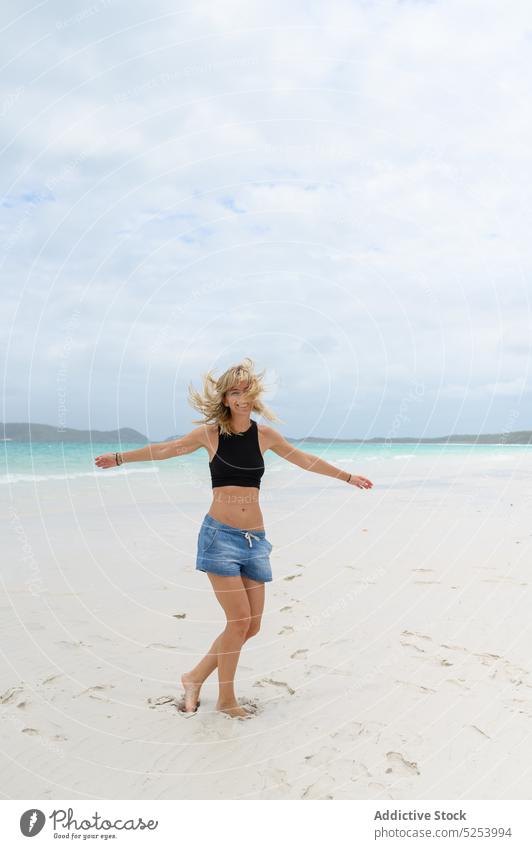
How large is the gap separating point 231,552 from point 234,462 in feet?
2.36

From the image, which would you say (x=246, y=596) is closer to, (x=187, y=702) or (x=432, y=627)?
(x=187, y=702)

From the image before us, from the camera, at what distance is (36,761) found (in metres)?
4.76

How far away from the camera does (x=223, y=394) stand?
552 cm

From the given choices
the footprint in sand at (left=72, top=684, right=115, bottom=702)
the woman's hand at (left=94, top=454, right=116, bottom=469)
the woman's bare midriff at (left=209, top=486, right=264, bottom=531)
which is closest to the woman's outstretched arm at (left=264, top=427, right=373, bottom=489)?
the woman's bare midriff at (left=209, top=486, right=264, bottom=531)

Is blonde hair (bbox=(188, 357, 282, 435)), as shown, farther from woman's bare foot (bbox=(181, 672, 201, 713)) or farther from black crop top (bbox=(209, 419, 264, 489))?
woman's bare foot (bbox=(181, 672, 201, 713))

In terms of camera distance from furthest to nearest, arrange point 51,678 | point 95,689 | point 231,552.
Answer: point 51,678 < point 95,689 < point 231,552

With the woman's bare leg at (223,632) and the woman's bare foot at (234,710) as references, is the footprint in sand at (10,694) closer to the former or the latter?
the woman's bare leg at (223,632)

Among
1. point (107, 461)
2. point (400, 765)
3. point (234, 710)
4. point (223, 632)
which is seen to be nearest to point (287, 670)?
point (234, 710)

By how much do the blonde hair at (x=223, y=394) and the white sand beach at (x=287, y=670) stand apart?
239 centimetres

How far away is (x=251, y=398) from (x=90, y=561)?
6.69 meters

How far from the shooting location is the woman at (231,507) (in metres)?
5.43

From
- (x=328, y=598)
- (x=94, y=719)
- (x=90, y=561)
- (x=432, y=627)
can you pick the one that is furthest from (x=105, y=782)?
(x=90, y=561)

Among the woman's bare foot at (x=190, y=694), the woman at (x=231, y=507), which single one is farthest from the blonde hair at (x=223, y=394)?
the woman's bare foot at (x=190, y=694)

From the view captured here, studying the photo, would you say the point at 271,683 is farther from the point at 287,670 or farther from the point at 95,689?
the point at 95,689
